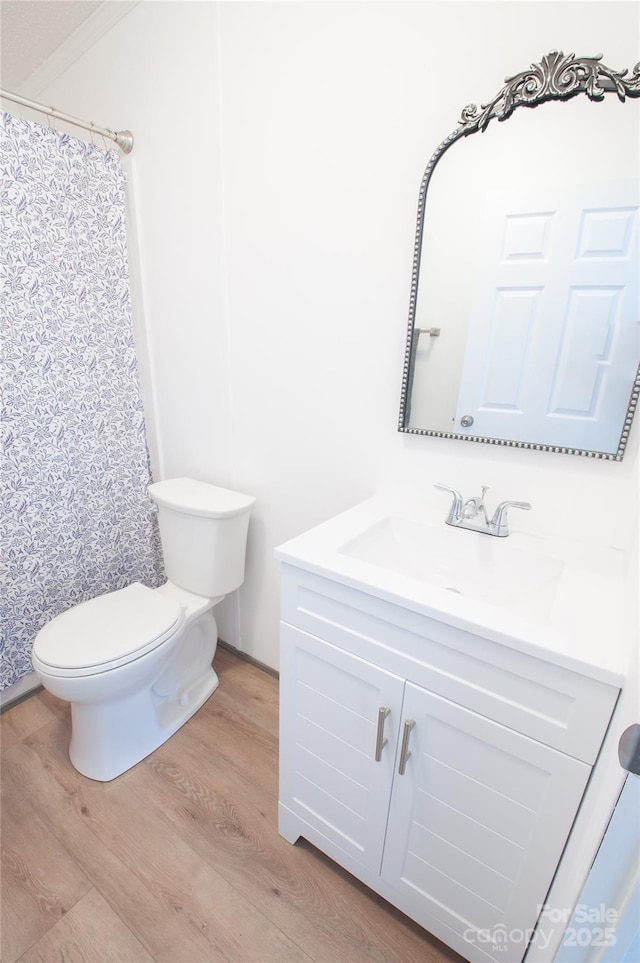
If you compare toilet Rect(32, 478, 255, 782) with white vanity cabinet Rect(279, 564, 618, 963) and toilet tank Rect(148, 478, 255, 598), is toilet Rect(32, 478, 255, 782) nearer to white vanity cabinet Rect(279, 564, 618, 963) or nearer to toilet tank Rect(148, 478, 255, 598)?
toilet tank Rect(148, 478, 255, 598)

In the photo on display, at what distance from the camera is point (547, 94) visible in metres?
0.89

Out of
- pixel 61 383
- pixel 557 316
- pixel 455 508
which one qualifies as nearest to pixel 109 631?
pixel 61 383

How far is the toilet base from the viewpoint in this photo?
4.34 feet

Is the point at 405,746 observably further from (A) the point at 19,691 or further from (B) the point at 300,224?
(A) the point at 19,691

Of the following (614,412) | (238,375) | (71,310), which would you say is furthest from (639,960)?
(71,310)

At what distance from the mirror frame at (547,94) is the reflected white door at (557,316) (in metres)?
0.02

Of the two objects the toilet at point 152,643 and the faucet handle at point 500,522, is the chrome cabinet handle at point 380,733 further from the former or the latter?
the toilet at point 152,643

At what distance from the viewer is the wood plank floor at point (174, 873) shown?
985 millimetres

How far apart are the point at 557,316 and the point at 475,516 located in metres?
0.52

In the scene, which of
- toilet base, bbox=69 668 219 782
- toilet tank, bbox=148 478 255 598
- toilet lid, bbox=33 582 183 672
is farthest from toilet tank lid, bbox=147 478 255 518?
toilet base, bbox=69 668 219 782

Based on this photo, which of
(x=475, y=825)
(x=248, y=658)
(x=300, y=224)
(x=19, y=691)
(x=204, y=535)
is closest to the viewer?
(x=475, y=825)

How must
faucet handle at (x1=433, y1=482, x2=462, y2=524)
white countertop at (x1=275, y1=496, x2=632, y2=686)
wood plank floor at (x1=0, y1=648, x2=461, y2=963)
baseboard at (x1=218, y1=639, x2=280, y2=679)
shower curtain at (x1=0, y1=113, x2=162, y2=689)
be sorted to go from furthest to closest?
baseboard at (x1=218, y1=639, x2=280, y2=679) → shower curtain at (x1=0, y1=113, x2=162, y2=689) → faucet handle at (x1=433, y1=482, x2=462, y2=524) → wood plank floor at (x1=0, y1=648, x2=461, y2=963) → white countertop at (x1=275, y1=496, x2=632, y2=686)

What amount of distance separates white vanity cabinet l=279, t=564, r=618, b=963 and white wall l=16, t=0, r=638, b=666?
50 cm

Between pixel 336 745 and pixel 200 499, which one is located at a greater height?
pixel 200 499
